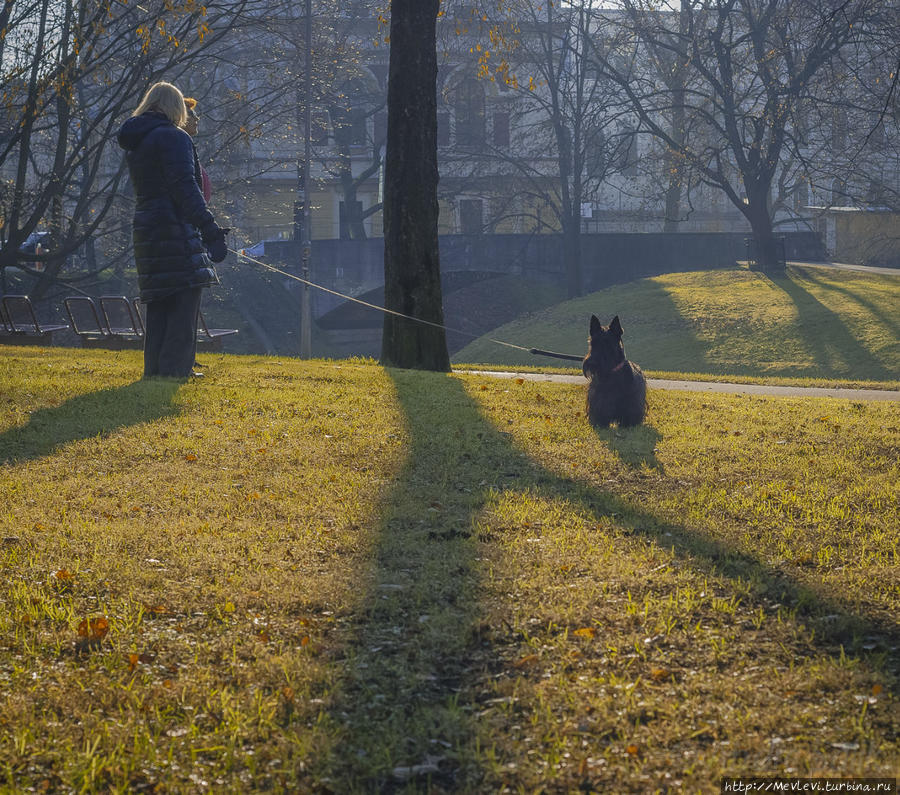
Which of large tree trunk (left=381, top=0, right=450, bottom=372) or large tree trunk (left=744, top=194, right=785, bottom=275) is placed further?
large tree trunk (left=744, top=194, right=785, bottom=275)

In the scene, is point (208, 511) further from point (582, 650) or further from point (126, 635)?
point (582, 650)

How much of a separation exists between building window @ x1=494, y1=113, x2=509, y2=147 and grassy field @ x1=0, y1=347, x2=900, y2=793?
37775mm

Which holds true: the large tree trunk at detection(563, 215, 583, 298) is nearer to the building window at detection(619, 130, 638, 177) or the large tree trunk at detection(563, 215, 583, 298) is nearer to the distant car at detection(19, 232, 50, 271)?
the building window at detection(619, 130, 638, 177)

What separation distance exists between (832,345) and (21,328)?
17.2 m

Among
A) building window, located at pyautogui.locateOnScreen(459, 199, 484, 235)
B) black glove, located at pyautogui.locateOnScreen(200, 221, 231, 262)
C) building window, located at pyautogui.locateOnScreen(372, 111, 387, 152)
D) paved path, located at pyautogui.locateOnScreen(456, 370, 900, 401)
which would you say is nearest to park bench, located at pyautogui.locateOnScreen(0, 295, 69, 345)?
paved path, located at pyautogui.locateOnScreen(456, 370, 900, 401)

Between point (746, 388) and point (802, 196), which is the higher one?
point (802, 196)

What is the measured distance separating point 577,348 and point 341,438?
21839mm

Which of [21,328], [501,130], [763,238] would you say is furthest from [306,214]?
[501,130]

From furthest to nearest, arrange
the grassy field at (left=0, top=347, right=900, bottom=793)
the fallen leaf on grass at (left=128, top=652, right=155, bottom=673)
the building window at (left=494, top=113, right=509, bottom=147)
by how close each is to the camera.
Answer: the building window at (left=494, top=113, right=509, bottom=147) < the fallen leaf on grass at (left=128, top=652, right=155, bottom=673) < the grassy field at (left=0, top=347, right=900, bottom=793)

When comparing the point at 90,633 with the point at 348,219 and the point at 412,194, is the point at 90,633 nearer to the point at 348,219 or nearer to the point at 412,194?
the point at 412,194

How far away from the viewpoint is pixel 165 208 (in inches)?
375

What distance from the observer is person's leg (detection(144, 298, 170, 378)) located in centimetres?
1007

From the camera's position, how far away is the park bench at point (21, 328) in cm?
1758

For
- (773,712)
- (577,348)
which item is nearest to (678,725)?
(773,712)
